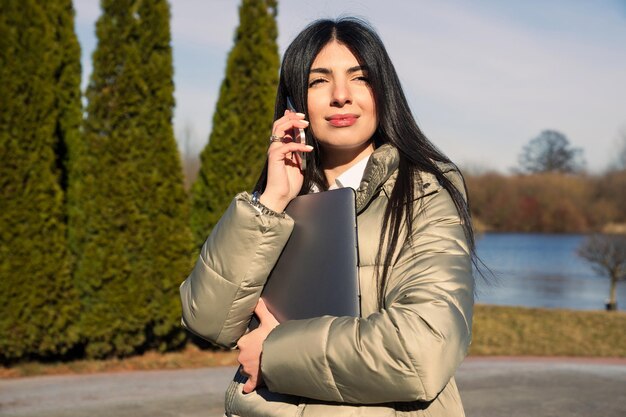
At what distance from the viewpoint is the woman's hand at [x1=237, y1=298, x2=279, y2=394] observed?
5.77ft

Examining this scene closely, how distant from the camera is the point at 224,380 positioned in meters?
6.88

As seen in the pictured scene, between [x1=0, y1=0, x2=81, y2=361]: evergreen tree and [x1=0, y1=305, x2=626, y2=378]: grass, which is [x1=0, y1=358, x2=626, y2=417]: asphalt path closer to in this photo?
[x1=0, y1=305, x2=626, y2=378]: grass

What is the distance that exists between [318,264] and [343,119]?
0.43 meters

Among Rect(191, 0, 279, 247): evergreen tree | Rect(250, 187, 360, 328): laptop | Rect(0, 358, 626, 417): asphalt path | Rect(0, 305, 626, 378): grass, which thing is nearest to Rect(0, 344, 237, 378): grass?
Rect(0, 305, 626, 378): grass

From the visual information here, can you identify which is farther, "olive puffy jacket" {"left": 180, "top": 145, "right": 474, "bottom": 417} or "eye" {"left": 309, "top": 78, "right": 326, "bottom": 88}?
"eye" {"left": 309, "top": 78, "right": 326, "bottom": 88}

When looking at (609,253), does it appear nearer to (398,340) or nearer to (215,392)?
(215,392)

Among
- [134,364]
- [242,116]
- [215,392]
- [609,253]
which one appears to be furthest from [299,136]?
[609,253]

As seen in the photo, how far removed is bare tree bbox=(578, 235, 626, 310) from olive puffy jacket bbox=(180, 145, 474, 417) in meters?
14.5

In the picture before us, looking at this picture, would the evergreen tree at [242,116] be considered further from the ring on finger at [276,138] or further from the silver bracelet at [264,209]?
the silver bracelet at [264,209]

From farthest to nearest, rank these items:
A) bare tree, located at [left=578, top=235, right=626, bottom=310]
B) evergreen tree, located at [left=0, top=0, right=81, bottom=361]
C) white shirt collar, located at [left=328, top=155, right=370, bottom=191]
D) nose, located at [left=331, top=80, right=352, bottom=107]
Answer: bare tree, located at [left=578, top=235, right=626, bottom=310] < evergreen tree, located at [left=0, top=0, right=81, bottom=361] < white shirt collar, located at [left=328, top=155, right=370, bottom=191] < nose, located at [left=331, top=80, right=352, bottom=107]

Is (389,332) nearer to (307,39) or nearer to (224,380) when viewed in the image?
(307,39)

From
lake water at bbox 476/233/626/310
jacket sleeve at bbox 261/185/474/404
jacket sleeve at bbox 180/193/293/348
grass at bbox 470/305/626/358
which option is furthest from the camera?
lake water at bbox 476/233/626/310

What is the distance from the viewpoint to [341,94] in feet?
6.21

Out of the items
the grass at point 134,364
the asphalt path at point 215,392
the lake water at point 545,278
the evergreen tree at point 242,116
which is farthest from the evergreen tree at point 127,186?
the lake water at point 545,278
